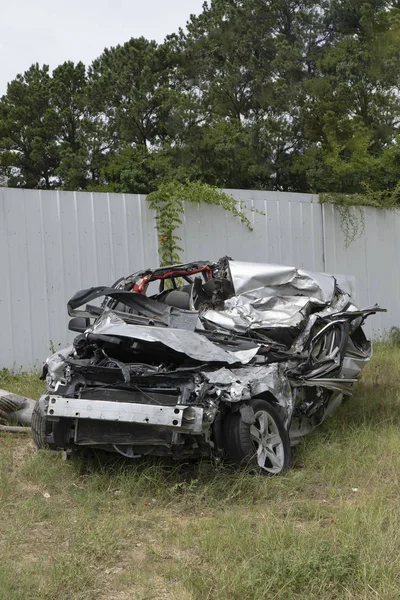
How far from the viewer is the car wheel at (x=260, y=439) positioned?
495 cm

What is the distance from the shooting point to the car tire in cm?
545

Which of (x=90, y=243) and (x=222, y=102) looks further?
(x=222, y=102)

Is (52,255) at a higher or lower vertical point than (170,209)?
lower

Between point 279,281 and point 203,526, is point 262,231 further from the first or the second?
point 203,526

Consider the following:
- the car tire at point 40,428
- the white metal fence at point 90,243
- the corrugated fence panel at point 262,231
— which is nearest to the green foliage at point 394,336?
the white metal fence at point 90,243

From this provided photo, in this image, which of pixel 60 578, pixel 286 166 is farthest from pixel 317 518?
pixel 286 166

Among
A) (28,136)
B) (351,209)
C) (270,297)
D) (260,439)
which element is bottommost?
(260,439)

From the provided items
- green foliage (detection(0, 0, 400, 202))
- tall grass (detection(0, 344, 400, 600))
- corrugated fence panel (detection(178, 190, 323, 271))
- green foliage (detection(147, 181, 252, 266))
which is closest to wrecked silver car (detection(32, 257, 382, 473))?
tall grass (detection(0, 344, 400, 600))

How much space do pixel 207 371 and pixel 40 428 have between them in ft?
4.76

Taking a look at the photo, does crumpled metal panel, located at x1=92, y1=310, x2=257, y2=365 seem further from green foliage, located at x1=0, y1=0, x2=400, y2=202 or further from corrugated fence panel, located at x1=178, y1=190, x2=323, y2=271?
green foliage, located at x1=0, y1=0, x2=400, y2=202

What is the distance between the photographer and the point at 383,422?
6.66 metres

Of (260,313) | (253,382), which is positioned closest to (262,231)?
(260,313)

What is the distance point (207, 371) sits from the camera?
5.06m

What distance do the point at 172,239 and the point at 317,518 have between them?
588 centimetres
